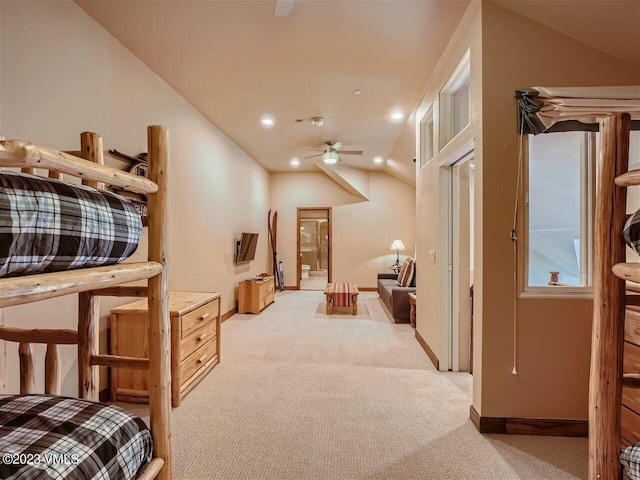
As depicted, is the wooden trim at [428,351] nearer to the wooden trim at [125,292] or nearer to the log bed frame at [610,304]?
the log bed frame at [610,304]

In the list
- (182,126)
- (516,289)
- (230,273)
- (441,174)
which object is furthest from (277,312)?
(516,289)

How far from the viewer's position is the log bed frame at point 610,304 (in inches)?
39.8

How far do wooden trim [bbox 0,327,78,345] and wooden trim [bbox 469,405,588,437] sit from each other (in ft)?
7.75

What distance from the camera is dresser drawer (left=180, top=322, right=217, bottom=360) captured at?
2.41 metres

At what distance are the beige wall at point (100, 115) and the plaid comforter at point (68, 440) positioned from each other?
119 cm

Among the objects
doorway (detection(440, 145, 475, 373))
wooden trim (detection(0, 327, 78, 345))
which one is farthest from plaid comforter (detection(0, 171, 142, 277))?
doorway (detection(440, 145, 475, 373))

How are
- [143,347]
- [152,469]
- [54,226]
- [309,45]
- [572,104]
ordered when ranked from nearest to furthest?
[54,226]
[152,469]
[572,104]
[143,347]
[309,45]

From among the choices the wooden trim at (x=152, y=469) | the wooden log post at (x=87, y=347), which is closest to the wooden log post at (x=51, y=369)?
the wooden log post at (x=87, y=347)

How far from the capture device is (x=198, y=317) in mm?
2643

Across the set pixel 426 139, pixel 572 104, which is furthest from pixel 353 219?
pixel 572 104

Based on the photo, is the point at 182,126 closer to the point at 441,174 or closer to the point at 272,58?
the point at 272,58

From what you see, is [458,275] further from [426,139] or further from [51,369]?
[51,369]

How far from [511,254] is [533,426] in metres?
1.11

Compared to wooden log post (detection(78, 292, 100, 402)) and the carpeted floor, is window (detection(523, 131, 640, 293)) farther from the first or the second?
wooden log post (detection(78, 292, 100, 402))
